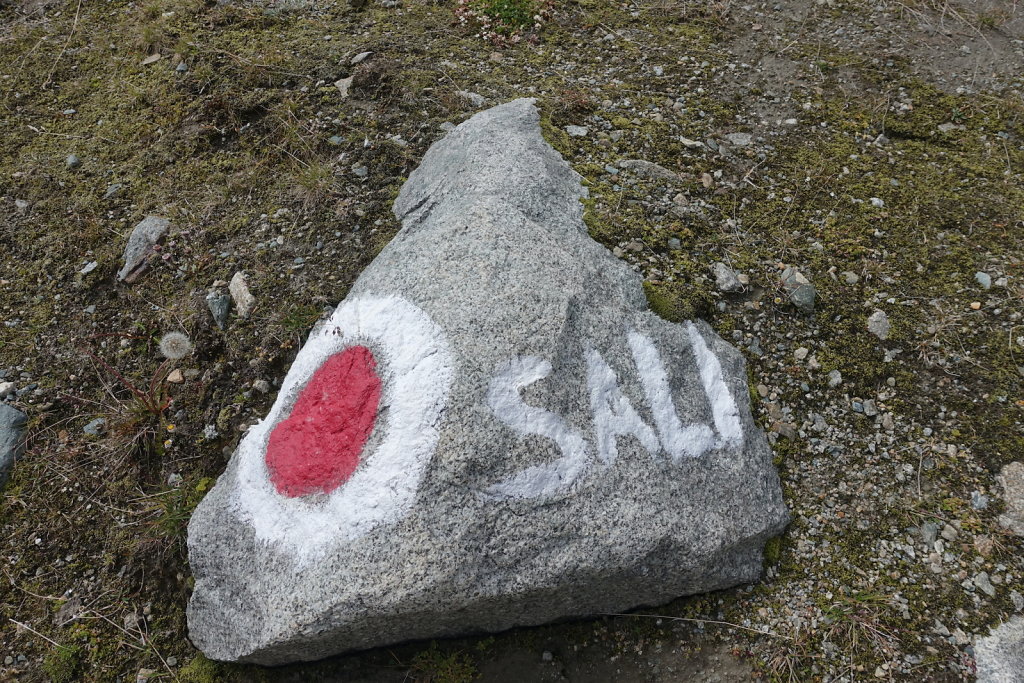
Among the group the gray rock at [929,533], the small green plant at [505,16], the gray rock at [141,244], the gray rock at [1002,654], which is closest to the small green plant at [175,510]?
the gray rock at [141,244]

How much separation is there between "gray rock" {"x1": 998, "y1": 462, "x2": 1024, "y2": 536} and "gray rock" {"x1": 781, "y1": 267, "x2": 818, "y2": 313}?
123cm

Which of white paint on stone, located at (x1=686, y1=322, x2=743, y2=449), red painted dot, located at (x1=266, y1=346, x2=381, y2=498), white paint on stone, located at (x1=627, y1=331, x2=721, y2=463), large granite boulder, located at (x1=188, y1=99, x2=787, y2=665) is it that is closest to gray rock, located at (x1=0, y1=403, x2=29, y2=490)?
large granite boulder, located at (x1=188, y1=99, x2=787, y2=665)

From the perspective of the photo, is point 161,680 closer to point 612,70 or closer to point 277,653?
point 277,653

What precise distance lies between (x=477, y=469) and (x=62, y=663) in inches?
90.1

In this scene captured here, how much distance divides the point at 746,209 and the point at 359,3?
4094mm

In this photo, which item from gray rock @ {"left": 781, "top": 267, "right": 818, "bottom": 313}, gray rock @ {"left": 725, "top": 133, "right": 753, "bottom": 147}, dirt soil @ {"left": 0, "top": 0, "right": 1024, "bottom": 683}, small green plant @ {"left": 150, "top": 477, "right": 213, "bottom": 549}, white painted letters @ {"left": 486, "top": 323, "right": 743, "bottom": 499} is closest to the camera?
white painted letters @ {"left": 486, "top": 323, "right": 743, "bottom": 499}

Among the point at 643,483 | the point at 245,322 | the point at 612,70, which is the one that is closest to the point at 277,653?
the point at 643,483

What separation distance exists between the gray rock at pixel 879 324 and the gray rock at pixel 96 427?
439 cm

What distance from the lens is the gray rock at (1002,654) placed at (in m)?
2.90

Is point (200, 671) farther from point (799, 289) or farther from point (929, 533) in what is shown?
point (799, 289)

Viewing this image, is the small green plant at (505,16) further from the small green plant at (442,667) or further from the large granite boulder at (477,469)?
the small green plant at (442,667)

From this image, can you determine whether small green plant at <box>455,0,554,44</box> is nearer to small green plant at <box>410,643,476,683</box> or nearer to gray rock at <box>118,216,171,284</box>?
gray rock at <box>118,216,171,284</box>

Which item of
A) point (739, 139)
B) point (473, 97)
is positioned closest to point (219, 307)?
point (473, 97)

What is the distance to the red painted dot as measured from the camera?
2.99 m
